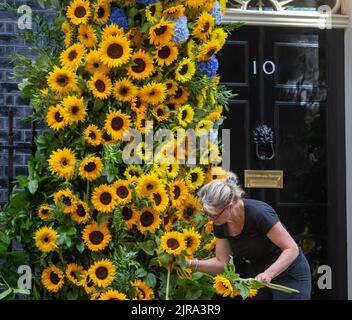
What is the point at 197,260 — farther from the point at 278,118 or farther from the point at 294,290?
the point at 278,118

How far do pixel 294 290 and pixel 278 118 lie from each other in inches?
76.6

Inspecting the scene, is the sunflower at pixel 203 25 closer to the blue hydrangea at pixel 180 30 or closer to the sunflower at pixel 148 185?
the blue hydrangea at pixel 180 30

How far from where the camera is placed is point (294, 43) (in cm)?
604

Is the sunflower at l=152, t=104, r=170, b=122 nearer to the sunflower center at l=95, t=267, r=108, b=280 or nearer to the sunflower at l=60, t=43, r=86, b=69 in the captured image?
the sunflower at l=60, t=43, r=86, b=69

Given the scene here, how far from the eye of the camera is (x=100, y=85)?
3.74m

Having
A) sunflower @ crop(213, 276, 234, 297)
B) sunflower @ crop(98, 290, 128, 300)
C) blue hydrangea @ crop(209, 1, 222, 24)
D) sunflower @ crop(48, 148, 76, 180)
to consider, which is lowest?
sunflower @ crop(98, 290, 128, 300)

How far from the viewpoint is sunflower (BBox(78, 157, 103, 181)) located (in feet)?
12.1

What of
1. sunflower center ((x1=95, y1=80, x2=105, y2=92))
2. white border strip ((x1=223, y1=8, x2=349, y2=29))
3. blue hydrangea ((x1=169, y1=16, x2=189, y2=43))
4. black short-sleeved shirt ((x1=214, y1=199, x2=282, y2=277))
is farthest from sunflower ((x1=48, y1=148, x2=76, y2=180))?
white border strip ((x1=223, y1=8, x2=349, y2=29))

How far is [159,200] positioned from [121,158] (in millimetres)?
284

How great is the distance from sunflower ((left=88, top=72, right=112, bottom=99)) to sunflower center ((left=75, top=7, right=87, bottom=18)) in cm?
33

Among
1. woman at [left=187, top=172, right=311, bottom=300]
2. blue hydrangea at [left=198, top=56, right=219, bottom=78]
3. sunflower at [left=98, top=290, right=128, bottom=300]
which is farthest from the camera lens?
woman at [left=187, top=172, right=311, bottom=300]

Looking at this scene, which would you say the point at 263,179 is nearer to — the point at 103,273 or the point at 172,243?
the point at 172,243

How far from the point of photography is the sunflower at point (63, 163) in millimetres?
3699
